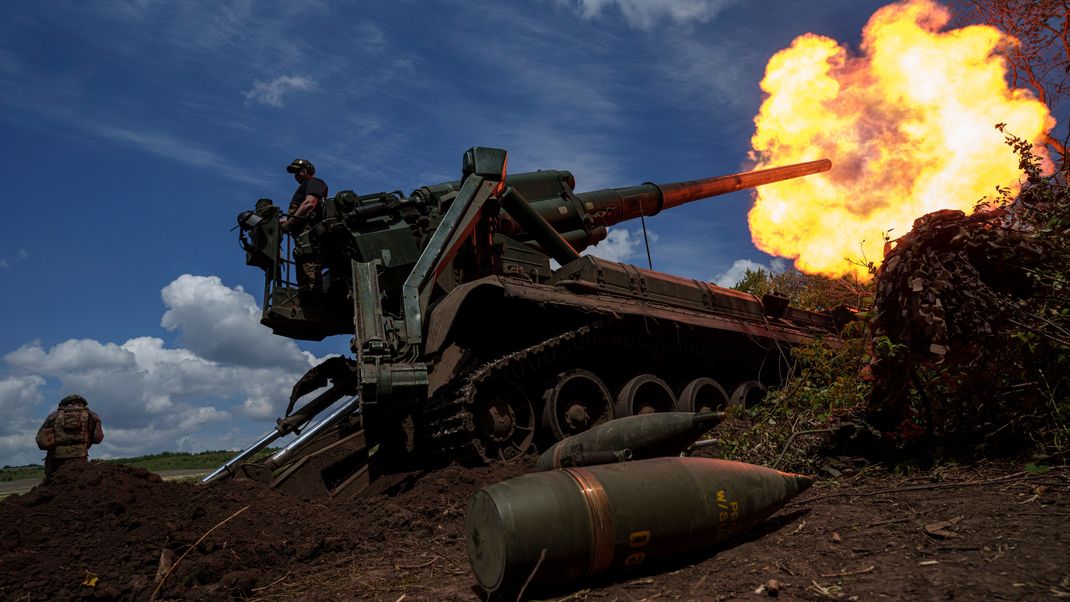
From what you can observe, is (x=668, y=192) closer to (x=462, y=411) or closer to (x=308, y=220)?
(x=308, y=220)

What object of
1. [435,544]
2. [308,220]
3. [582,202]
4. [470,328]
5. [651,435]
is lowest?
[435,544]

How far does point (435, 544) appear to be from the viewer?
22.1 ft

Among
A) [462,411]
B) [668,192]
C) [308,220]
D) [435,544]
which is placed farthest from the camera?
[668,192]

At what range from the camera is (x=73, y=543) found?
253 inches

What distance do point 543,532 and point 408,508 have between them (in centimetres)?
366

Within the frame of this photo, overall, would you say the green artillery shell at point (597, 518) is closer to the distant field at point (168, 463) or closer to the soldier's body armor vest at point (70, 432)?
the soldier's body armor vest at point (70, 432)

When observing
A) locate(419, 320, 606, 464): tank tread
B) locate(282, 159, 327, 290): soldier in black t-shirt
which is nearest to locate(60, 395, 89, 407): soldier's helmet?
locate(282, 159, 327, 290): soldier in black t-shirt

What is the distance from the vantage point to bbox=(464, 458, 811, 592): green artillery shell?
4.36 metres

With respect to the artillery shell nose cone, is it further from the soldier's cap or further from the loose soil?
the soldier's cap

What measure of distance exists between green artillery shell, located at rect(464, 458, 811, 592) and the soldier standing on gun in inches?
334

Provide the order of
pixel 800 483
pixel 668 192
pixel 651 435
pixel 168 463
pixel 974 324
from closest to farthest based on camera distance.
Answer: pixel 800 483, pixel 651 435, pixel 974 324, pixel 668 192, pixel 168 463

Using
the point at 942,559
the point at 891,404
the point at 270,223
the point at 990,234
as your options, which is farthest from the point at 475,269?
the point at 942,559

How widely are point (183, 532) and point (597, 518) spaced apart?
4.26 metres

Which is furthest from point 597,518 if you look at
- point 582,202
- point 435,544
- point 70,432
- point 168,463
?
point 168,463
